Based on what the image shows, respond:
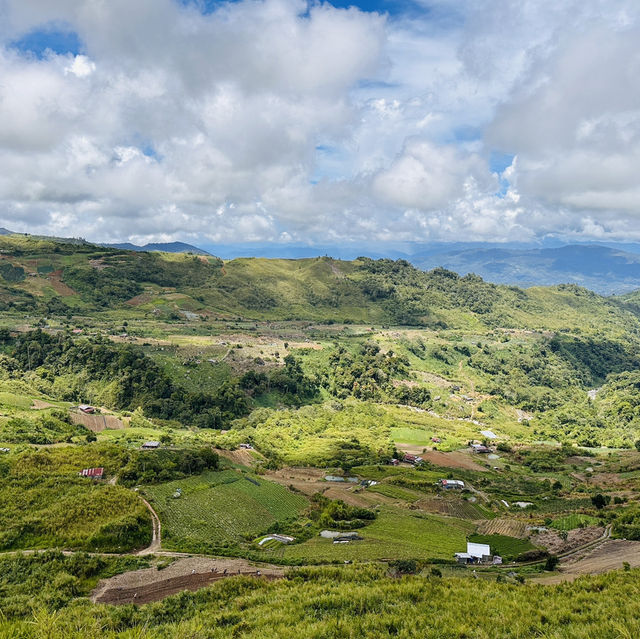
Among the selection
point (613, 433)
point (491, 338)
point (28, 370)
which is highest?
point (491, 338)

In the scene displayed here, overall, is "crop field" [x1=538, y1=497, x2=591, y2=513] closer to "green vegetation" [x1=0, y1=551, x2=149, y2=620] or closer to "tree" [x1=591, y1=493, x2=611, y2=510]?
"tree" [x1=591, y1=493, x2=611, y2=510]

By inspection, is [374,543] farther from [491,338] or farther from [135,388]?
[491,338]

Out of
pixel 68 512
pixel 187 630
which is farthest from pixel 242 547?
pixel 187 630

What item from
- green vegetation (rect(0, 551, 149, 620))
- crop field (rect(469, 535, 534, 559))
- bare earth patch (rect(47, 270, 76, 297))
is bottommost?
crop field (rect(469, 535, 534, 559))

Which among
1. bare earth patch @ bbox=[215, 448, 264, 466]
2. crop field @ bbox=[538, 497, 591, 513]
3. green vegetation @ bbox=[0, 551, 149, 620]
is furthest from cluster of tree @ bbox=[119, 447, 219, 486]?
crop field @ bbox=[538, 497, 591, 513]

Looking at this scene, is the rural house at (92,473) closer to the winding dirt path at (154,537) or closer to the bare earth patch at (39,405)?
the winding dirt path at (154,537)

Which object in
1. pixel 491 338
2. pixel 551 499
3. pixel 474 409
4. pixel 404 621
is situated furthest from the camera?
pixel 491 338

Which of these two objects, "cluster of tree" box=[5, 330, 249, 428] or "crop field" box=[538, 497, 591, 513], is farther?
"cluster of tree" box=[5, 330, 249, 428]
